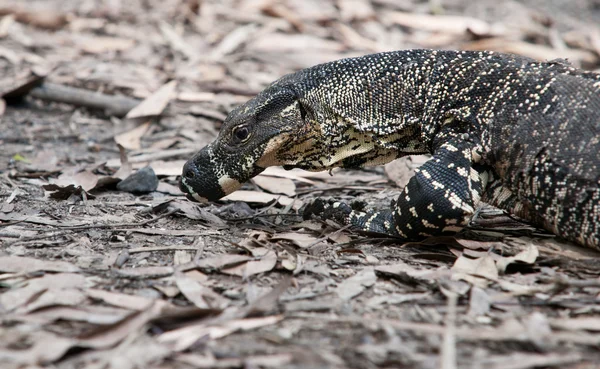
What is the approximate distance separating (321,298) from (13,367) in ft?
6.19

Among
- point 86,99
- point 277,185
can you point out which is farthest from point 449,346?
point 86,99

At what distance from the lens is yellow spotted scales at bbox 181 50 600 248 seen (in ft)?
17.4

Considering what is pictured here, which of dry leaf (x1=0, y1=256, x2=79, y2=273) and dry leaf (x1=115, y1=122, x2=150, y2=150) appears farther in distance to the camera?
dry leaf (x1=115, y1=122, x2=150, y2=150)

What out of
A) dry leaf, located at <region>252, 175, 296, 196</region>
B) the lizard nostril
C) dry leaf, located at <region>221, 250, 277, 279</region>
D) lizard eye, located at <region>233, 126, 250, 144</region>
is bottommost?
dry leaf, located at <region>221, 250, 277, 279</region>

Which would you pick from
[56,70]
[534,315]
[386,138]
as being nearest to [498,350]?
[534,315]

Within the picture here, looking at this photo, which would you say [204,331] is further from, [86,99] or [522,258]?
[86,99]

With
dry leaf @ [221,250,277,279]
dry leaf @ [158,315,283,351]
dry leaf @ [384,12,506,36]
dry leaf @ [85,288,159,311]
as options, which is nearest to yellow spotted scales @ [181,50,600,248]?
dry leaf @ [221,250,277,279]

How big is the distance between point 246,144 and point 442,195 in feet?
5.97

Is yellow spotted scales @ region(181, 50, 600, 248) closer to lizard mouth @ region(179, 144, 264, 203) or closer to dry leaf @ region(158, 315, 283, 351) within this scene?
lizard mouth @ region(179, 144, 264, 203)

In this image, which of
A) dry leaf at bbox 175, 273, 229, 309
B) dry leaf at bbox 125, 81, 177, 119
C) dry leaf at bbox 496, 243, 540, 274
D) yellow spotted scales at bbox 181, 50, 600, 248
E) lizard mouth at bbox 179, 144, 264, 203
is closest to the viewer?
dry leaf at bbox 175, 273, 229, 309

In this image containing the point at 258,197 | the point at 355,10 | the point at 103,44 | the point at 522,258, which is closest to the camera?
the point at 522,258

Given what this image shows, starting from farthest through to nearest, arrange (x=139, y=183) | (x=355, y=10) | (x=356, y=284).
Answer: (x=355, y=10) < (x=139, y=183) < (x=356, y=284)

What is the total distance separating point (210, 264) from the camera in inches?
198

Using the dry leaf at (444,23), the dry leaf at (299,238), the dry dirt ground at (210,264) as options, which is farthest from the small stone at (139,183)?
the dry leaf at (444,23)
